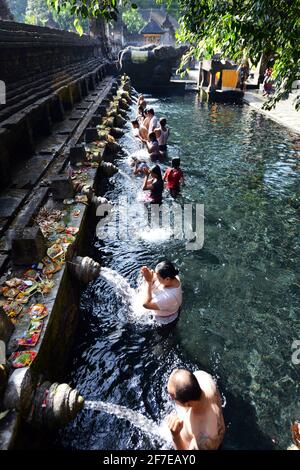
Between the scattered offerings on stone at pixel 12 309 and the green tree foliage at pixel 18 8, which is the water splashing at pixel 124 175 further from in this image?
the green tree foliage at pixel 18 8

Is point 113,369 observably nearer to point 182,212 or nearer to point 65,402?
point 65,402

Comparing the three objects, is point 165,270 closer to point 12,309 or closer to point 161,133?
point 12,309

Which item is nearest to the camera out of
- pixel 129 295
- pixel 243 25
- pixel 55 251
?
pixel 243 25

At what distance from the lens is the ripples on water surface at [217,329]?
477cm

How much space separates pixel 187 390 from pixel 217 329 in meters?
2.89

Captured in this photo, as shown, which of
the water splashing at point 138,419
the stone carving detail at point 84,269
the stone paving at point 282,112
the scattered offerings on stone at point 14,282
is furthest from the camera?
the stone paving at point 282,112

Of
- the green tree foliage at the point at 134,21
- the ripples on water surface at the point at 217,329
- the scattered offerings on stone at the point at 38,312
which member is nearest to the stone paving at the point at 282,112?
the ripples on water surface at the point at 217,329

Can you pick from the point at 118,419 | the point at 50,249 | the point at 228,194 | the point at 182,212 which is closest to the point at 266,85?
the point at 228,194

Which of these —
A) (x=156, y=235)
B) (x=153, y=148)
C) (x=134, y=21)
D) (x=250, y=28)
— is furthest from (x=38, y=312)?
(x=134, y=21)

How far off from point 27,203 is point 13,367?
15.3 ft

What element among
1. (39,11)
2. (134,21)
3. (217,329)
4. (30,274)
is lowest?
(217,329)

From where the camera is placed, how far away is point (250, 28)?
219 inches

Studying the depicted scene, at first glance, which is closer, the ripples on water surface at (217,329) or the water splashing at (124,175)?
the ripples on water surface at (217,329)

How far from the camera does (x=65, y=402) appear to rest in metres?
4.03
